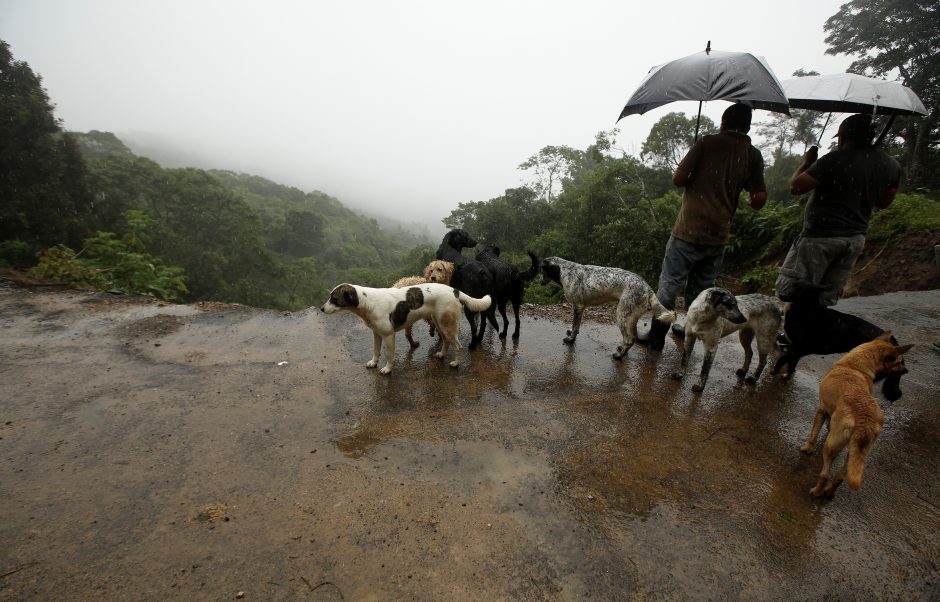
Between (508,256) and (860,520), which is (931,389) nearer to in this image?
(860,520)

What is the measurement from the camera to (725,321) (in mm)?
4578

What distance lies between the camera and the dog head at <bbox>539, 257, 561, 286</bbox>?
6.05 metres

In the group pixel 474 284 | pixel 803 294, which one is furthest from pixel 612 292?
pixel 803 294

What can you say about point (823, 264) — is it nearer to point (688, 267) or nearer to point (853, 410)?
point (688, 267)

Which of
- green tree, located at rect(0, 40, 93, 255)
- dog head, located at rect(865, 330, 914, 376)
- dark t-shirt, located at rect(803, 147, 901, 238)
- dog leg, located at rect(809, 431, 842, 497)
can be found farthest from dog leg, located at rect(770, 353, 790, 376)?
green tree, located at rect(0, 40, 93, 255)

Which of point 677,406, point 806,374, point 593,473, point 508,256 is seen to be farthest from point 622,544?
point 508,256

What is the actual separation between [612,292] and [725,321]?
4.73ft

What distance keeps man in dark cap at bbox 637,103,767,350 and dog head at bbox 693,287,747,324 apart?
28.6 inches

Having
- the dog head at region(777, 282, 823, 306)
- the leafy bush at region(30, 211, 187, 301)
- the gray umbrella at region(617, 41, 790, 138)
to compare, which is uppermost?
the gray umbrella at region(617, 41, 790, 138)

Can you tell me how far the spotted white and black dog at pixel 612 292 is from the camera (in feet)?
17.4

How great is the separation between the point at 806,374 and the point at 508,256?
16409 mm

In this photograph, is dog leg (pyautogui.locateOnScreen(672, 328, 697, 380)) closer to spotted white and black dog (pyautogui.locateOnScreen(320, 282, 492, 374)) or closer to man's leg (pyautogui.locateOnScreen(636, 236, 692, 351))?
man's leg (pyautogui.locateOnScreen(636, 236, 692, 351))

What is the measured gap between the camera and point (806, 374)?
5164 mm

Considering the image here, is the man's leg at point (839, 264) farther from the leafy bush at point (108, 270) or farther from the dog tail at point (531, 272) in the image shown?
the leafy bush at point (108, 270)
